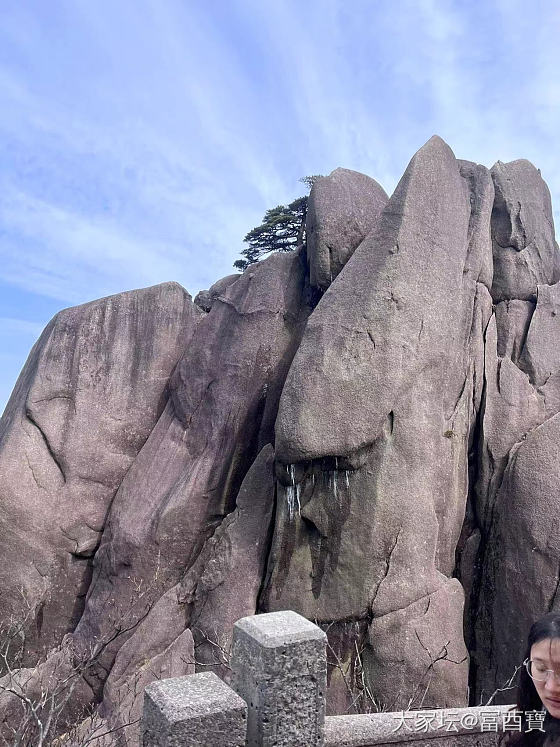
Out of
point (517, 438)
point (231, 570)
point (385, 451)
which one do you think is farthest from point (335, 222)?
point (231, 570)

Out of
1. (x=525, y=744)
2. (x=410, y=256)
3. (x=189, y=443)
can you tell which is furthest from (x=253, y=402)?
(x=525, y=744)

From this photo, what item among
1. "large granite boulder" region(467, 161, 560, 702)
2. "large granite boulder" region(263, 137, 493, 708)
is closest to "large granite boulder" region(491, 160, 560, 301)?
"large granite boulder" region(467, 161, 560, 702)

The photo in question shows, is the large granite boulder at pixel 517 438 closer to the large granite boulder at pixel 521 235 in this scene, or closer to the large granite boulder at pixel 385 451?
the large granite boulder at pixel 521 235

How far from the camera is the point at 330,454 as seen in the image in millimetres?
6352

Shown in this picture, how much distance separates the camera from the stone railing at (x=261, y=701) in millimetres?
2928

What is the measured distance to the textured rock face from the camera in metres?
8.03

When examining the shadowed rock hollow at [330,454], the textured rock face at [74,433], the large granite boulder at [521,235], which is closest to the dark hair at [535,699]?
the shadowed rock hollow at [330,454]

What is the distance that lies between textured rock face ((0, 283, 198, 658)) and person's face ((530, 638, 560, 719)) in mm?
7339

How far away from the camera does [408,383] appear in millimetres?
6637

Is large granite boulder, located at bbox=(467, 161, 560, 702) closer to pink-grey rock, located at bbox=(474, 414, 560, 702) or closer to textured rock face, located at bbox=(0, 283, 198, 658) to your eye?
pink-grey rock, located at bbox=(474, 414, 560, 702)

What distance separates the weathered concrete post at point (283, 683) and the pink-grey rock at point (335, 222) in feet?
18.0

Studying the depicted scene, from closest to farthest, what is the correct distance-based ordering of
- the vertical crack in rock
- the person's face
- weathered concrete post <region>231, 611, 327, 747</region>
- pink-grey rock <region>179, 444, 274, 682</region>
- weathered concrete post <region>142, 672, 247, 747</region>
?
the person's face < weathered concrete post <region>142, 672, 247, 747</region> < weathered concrete post <region>231, 611, 327, 747</region> < pink-grey rock <region>179, 444, 274, 682</region> < the vertical crack in rock

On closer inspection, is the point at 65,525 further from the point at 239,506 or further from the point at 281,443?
the point at 281,443

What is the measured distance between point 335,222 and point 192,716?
645 centimetres
